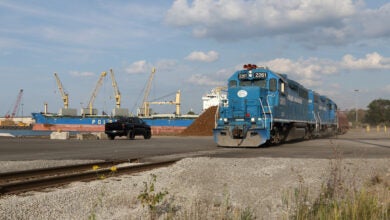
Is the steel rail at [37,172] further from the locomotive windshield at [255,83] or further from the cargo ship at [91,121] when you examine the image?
the cargo ship at [91,121]

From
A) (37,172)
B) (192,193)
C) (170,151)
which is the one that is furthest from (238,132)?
(192,193)

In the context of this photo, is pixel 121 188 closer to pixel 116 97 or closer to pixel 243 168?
pixel 243 168

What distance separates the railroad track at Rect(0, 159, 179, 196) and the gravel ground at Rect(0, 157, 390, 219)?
448mm

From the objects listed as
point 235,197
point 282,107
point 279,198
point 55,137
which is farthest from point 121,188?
point 55,137

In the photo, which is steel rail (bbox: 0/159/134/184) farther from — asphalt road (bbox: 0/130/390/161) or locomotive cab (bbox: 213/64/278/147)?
locomotive cab (bbox: 213/64/278/147)

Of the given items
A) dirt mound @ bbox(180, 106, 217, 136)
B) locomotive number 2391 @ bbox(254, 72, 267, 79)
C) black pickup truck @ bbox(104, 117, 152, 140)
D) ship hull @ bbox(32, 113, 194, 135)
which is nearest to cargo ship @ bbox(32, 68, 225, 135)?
ship hull @ bbox(32, 113, 194, 135)

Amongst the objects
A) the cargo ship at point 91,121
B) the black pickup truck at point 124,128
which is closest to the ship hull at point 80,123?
the cargo ship at point 91,121

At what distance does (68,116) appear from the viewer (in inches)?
3226

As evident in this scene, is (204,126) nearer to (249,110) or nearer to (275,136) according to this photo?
(275,136)

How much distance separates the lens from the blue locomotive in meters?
20.0

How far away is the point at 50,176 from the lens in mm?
9812

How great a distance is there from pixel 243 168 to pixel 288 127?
535 inches

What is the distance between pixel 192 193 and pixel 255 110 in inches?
526

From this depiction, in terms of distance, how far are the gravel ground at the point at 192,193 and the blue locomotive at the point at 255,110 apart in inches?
324
